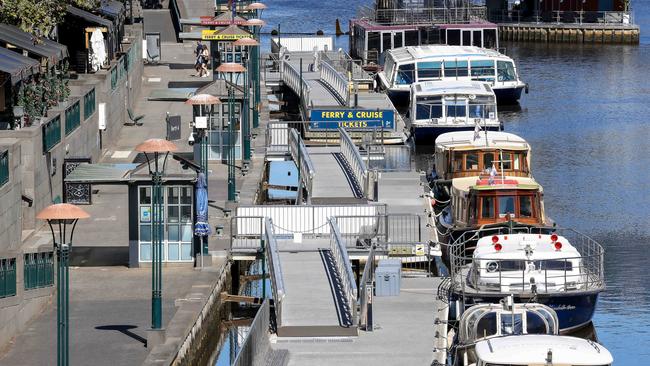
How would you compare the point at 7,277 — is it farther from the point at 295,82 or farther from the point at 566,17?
the point at 566,17

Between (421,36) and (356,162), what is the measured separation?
48208mm

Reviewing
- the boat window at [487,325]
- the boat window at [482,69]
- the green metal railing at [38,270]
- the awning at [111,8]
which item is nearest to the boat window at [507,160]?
the boat window at [487,325]

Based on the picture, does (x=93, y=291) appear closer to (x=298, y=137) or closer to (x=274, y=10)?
(x=298, y=137)

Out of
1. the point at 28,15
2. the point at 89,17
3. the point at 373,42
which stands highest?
the point at 28,15

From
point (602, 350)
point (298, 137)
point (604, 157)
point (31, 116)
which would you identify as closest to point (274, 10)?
point (604, 157)

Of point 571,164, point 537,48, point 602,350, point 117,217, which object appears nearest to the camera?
point 602,350

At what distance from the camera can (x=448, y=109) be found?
7344 centimetres

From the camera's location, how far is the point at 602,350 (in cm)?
2988

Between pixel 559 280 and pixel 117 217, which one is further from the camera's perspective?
pixel 117 217

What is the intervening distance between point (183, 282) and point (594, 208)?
23475 millimetres

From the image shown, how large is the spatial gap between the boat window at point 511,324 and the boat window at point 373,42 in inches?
2653

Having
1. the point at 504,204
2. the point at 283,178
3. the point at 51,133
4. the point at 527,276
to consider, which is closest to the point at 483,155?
the point at 283,178

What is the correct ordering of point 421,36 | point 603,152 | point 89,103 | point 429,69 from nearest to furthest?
point 89,103
point 603,152
point 429,69
point 421,36

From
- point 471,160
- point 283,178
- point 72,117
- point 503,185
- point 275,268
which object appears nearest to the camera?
point 275,268
